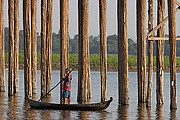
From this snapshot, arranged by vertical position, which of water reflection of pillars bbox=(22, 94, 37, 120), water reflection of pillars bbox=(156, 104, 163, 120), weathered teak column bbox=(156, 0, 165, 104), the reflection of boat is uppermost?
weathered teak column bbox=(156, 0, 165, 104)

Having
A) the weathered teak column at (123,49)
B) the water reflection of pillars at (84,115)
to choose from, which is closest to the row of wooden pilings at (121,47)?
the weathered teak column at (123,49)

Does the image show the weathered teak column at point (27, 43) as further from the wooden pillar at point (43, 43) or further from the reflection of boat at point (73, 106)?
the reflection of boat at point (73, 106)

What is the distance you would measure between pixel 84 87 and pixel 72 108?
5.93 feet

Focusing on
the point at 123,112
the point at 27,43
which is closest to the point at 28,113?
the point at 123,112

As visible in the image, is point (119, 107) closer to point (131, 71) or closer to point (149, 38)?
point (149, 38)

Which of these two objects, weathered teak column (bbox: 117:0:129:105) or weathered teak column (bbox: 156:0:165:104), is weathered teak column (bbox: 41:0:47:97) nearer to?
weathered teak column (bbox: 117:0:129:105)

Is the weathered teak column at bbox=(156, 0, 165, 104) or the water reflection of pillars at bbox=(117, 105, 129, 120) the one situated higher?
the weathered teak column at bbox=(156, 0, 165, 104)

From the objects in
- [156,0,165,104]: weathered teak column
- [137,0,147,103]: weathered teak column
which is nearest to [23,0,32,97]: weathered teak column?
[137,0,147,103]: weathered teak column

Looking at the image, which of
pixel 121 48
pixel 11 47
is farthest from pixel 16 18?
pixel 121 48

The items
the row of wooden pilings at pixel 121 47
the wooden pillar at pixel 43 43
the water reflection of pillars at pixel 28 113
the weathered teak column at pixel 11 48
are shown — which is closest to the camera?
the water reflection of pillars at pixel 28 113

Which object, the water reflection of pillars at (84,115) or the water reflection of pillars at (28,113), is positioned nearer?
the water reflection of pillars at (84,115)

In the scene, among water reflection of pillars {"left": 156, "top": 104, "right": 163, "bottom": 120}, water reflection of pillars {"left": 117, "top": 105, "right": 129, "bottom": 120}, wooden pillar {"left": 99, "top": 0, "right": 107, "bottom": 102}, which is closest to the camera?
water reflection of pillars {"left": 117, "top": 105, "right": 129, "bottom": 120}

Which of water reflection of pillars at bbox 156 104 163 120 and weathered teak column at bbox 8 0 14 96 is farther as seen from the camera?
weathered teak column at bbox 8 0 14 96

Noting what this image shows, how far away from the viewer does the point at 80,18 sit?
20.1 m
